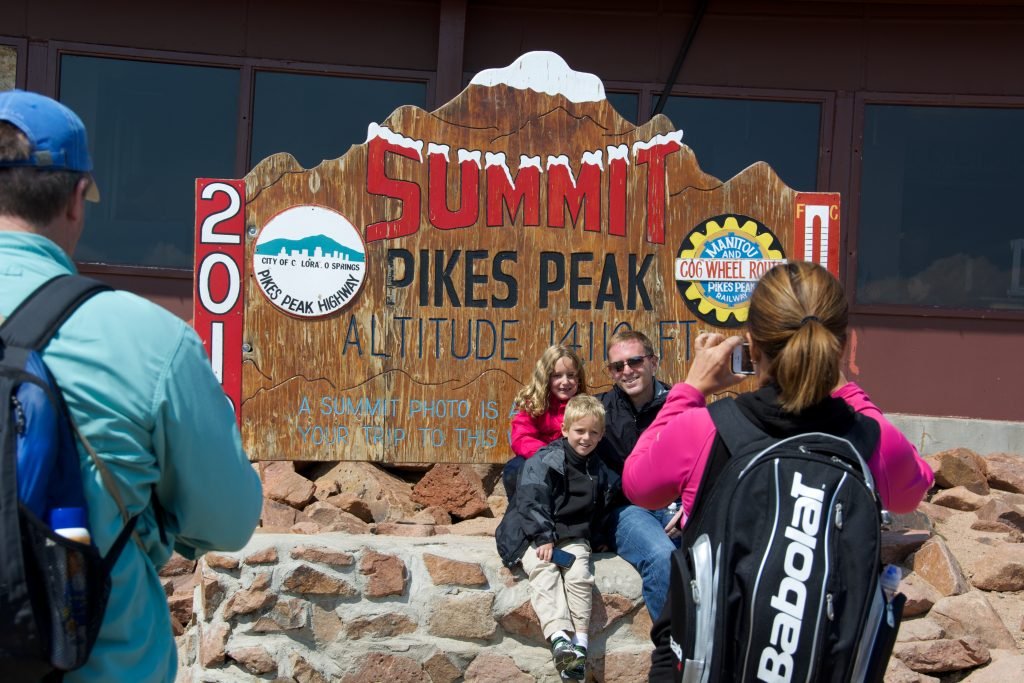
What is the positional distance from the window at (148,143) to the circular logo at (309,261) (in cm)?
233

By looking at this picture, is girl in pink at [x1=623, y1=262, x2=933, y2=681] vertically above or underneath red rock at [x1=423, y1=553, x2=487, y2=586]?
above

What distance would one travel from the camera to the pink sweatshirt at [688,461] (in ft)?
6.97

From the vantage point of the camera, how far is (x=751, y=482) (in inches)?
78.0

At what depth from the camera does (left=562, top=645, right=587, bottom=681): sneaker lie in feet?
12.0

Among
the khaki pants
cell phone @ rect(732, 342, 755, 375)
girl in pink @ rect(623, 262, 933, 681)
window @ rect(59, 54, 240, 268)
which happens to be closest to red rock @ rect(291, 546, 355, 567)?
the khaki pants

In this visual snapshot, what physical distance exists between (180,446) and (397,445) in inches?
129

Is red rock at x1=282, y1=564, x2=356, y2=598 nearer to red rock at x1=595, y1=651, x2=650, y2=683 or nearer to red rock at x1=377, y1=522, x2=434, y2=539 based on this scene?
red rock at x1=377, y1=522, x2=434, y2=539

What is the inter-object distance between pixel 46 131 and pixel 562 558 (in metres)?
2.63

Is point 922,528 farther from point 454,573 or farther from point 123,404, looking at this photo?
point 123,404

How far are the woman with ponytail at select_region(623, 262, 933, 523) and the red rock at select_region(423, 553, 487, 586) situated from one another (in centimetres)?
181

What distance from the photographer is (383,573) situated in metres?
3.94

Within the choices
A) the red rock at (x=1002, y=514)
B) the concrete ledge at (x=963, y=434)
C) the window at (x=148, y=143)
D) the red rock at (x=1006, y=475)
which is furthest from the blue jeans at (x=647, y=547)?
the window at (x=148, y=143)

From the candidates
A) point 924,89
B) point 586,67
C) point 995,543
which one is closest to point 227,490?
point 995,543

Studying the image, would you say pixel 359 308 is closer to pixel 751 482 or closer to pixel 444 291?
pixel 444 291
